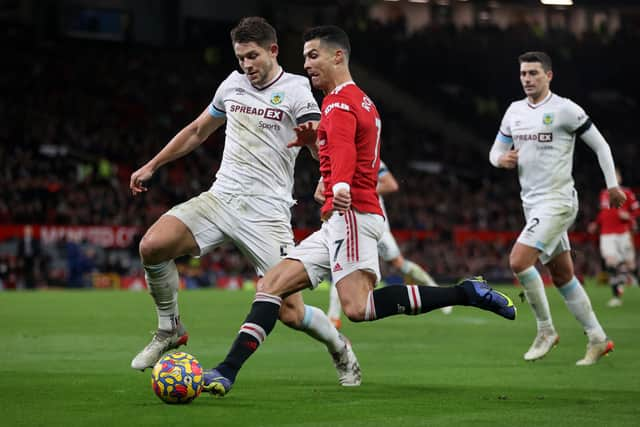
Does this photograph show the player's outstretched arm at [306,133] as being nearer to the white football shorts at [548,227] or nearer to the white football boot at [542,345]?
the white football shorts at [548,227]

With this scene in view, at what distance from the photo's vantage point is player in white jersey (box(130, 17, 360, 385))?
744 cm

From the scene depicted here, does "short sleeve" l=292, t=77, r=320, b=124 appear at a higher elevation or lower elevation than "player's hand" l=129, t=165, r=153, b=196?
higher

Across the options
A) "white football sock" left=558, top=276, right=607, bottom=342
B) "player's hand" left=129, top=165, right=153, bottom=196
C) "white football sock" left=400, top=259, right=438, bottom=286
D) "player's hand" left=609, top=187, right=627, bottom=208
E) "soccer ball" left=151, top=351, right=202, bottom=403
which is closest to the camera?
"soccer ball" left=151, top=351, right=202, bottom=403

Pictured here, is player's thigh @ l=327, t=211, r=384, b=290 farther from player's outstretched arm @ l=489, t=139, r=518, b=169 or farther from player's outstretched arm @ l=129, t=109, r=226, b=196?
player's outstretched arm @ l=489, t=139, r=518, b=169

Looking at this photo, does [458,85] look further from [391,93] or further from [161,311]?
[161,311]

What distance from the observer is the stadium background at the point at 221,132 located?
2758 centimetres

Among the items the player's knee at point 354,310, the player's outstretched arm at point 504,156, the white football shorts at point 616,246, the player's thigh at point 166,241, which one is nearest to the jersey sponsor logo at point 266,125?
the player's thigh at point 166,241

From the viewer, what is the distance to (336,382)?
303 inches

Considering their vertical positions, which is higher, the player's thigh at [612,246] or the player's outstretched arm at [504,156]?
the player's outstretched arm at [504,156]

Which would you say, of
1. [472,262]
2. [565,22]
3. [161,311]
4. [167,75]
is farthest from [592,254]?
[161,311]

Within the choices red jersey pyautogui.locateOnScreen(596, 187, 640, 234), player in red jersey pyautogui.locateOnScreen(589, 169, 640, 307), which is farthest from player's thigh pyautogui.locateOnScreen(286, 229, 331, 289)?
red jersey pyautogui.locateOnScreen(596, 187, 640, 234)

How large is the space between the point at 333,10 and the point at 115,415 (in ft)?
130

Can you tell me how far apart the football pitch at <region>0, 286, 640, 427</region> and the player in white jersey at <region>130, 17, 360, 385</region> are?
45 cm

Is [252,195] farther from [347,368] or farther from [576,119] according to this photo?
[576,119]
